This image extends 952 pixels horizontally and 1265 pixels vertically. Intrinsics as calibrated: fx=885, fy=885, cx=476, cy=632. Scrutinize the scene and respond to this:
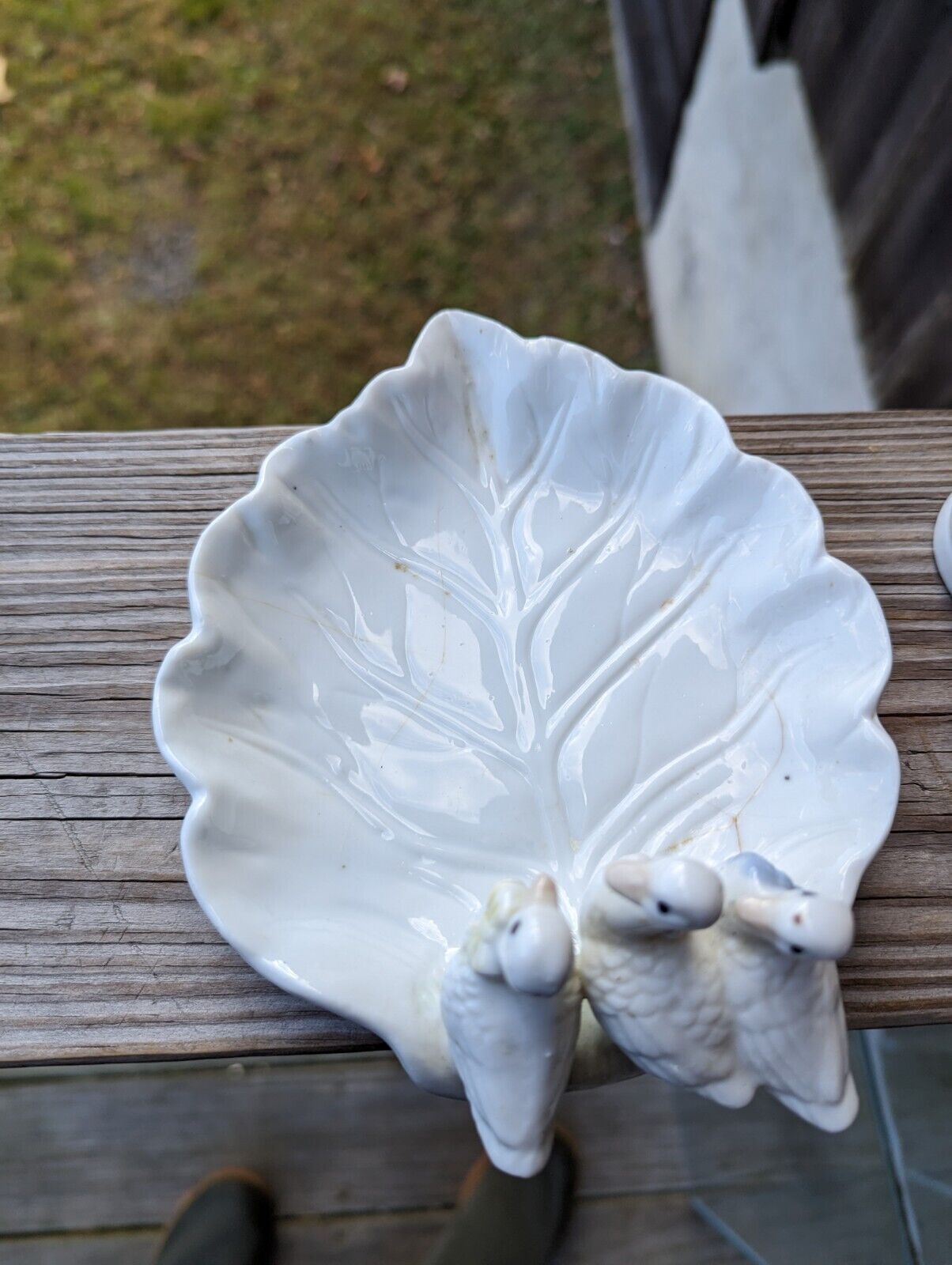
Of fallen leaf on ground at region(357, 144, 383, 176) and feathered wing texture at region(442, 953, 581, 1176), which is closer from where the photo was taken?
feathered wing texture at region(442, 953, 581, 1176)

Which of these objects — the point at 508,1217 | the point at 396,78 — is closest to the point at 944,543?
the point at 508,1217

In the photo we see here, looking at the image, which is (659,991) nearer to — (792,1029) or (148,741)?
(792,1029)

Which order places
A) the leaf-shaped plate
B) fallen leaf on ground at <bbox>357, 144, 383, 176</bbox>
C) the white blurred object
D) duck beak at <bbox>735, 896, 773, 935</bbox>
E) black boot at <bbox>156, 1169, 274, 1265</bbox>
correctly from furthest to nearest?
fallen leaf on ground at <bbox>357, 144, 383, 176</bbox> < black boot at <bbox>156, 1169, 274, 1265</bbox> < the white blurred object < the leaf-shaped plate < duck beak at <bbox>735, 896, 773, 935</bbox>

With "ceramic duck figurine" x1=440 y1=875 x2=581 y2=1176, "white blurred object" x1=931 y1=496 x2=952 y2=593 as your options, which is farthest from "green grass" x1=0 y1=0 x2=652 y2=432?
"ceramic duck figurine" x1=440 y1=875 x2=581 y2=1176

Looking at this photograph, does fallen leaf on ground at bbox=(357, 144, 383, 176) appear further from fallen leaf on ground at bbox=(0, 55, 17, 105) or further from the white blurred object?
the white blurred object

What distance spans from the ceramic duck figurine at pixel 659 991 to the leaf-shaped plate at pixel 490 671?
0.38 ft

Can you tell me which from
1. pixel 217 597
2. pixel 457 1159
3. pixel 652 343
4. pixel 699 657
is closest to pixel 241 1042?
pixel 217 597

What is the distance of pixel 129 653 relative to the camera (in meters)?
0.69

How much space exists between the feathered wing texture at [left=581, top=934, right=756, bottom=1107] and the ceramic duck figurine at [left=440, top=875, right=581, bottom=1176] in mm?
24

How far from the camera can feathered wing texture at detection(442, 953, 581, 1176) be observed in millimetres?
434

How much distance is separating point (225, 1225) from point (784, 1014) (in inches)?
36.1

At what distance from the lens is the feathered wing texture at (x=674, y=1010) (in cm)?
44

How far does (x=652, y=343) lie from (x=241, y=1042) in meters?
1.65

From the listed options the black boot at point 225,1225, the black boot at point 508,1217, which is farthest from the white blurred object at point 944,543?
the black boot at point 225,1225
